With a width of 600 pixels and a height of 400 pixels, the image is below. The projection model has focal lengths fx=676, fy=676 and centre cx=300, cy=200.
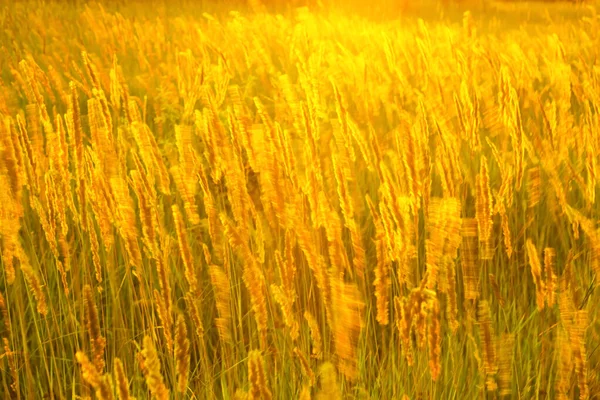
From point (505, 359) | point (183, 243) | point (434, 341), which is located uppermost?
point (183, 243)

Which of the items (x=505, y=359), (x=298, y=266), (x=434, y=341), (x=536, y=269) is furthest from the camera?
(x=298, y=266)

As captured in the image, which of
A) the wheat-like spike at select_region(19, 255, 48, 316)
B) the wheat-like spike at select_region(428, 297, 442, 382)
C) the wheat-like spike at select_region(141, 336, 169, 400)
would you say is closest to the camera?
the wheat-like spike at select_region(141, 336, 169, 400)

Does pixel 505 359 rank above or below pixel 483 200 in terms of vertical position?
below

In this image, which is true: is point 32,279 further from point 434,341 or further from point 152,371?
point 434,341

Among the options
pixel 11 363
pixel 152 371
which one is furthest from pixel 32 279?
pixel 152 371

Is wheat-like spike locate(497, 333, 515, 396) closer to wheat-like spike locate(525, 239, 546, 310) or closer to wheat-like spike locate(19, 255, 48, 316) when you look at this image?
wheat-like spike locate(525, 239, 546, 310)

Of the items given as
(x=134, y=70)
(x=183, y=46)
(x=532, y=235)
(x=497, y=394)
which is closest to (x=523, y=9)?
(x=183, y=46)

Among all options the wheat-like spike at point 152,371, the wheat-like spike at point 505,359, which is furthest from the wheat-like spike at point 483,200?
the wheat-like spike at point 152,371

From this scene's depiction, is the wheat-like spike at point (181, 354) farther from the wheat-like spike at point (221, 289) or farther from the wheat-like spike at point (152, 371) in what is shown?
the wheat-like spike at point (221, 289)

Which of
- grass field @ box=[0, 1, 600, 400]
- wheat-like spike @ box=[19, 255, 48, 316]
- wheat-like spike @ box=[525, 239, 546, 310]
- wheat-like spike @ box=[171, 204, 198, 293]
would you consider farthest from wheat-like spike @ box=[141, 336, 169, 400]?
wheat-like spike @ box=[525, 239, 546, 310]

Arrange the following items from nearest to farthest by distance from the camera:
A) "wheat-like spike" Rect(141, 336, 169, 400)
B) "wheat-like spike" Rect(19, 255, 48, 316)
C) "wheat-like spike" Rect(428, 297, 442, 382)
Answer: "wheat-like spike" Rect(141, 336, 169, 400) → "wheat-like spike" Rect(428, 297, 442, 382) → "wheat-like spike" Rect(19, 255, 48, 316)

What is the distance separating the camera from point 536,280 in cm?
92

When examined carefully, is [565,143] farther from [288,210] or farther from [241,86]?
[241,86]

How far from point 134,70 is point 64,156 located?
2420 millimetres
